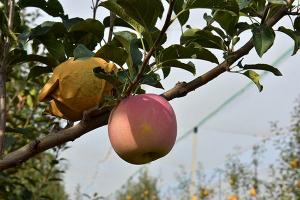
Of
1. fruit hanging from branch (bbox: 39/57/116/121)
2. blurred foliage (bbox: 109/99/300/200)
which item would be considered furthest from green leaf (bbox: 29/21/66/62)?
blurred foliage (bbox: 109/99/300/200)

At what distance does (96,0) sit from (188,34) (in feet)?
0.81

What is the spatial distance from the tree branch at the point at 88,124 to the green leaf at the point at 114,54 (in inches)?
3.2

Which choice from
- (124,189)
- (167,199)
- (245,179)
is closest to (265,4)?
(245,179)

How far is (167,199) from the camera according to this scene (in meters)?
7.01

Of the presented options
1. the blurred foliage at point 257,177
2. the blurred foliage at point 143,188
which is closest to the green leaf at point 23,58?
the blurred foliage at point 257,177

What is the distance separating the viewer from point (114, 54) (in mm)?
846

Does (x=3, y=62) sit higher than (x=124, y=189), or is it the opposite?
(x=3, y=62)

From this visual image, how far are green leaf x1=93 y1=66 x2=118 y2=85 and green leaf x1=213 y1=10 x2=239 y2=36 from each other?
229 millimetres

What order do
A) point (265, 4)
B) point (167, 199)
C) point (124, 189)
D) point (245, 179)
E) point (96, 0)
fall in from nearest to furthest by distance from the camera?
point (265, 4) → point (96, 0) → point (245, 179) → point (167, 199) → point (124, 189)

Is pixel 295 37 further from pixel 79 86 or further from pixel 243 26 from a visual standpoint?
pixel 79 86

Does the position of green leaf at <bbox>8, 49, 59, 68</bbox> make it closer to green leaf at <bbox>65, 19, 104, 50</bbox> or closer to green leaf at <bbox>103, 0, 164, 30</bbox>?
green leaf at <bbox>65, 19, 104, 50</bbox>

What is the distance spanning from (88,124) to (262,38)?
29 centimetres

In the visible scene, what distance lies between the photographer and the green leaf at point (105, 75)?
799 millimetres

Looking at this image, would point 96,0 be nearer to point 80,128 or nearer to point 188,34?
point 188,34
